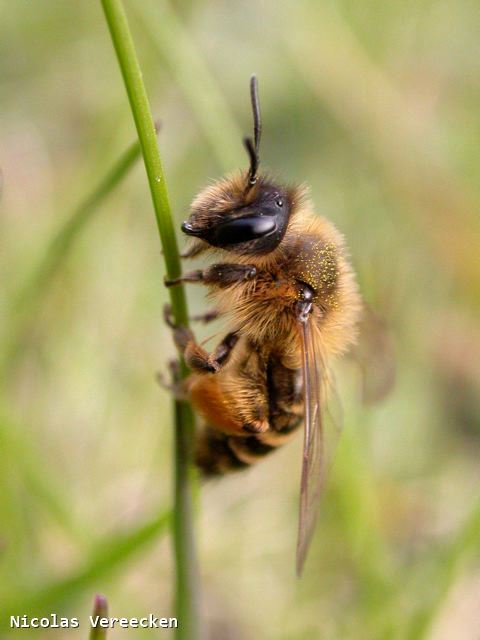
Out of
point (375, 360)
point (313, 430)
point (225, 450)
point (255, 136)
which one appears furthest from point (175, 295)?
point (375, 360)

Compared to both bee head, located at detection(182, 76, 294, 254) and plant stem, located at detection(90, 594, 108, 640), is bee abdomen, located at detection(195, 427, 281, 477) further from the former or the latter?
plant stem, located at detection(90, 594, 108, 640)

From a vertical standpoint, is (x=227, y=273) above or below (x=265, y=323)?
above

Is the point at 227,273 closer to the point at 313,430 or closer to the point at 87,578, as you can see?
the point at 313,430

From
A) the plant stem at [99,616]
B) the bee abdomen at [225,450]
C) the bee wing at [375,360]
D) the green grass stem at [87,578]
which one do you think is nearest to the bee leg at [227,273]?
the bee abdomen at [225,450]

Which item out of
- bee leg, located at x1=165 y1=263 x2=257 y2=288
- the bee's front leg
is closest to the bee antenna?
bee leg, located at x1=165 y1=263 x2=257 y2=288

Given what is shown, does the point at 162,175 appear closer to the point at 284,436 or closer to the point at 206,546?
the point at 284,436
